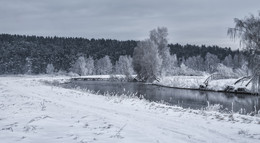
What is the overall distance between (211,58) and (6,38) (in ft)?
383

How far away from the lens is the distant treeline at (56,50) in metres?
135

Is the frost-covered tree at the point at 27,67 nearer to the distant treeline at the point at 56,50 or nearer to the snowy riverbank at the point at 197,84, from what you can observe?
the distant treeline at the point at 56,50

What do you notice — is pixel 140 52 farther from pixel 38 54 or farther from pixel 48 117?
pixel 38 54

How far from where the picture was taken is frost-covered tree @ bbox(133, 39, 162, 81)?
57.2 meters

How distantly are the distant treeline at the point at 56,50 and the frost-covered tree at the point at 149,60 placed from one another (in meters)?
85.8

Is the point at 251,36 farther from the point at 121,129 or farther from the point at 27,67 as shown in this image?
the point at 27,67

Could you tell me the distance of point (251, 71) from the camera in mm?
26703

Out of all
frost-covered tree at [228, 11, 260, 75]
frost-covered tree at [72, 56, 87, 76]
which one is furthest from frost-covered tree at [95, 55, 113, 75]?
frost-covered tree at [228, 11, 260, 75]

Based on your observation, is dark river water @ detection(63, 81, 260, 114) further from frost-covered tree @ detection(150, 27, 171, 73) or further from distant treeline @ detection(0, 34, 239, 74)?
distant treeline @ detection(0, 34, 239, 74)

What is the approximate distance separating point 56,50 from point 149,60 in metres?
108

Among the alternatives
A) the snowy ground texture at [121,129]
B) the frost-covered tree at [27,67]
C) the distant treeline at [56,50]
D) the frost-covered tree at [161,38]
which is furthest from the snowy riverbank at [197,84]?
the distant treeline at [56,50]

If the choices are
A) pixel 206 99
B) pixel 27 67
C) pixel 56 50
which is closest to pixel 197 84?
pixel 206 99

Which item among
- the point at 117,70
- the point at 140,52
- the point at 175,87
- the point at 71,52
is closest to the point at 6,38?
the point at 71,52

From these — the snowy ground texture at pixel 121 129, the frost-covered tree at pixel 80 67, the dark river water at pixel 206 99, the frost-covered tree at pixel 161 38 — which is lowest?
the dark river water at pixel 206 99
